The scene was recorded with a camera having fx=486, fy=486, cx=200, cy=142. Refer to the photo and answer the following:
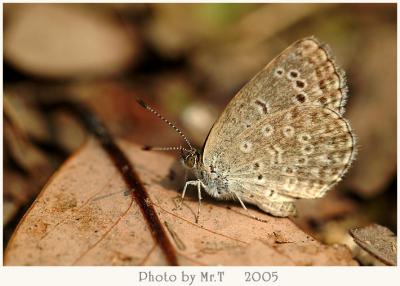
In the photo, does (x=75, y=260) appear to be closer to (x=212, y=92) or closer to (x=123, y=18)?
(x=212, y=92)

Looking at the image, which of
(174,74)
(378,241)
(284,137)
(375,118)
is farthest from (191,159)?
(174,74)

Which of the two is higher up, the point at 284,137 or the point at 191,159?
the point at 284,137

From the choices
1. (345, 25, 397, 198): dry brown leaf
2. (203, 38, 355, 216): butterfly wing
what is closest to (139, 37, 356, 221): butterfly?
(203, 38, 355, 216): butterfly wing

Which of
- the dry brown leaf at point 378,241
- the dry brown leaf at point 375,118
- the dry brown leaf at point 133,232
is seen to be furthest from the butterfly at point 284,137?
the dry brown leaf at point 375,118

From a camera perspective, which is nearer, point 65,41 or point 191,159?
point 191,159

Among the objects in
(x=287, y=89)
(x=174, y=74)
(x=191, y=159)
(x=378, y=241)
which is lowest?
(x=378, y=241)

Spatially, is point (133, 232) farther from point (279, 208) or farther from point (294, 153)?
point (294, 153)
